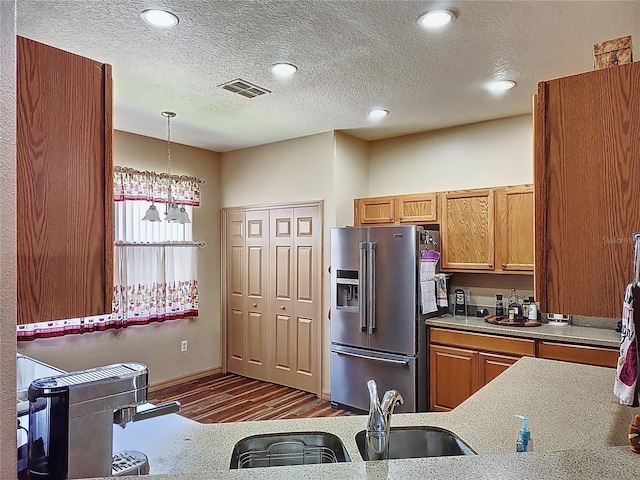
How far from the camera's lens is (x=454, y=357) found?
362 centimetres

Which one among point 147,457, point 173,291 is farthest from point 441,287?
point 147,457

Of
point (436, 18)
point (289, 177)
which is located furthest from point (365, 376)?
point (436, 18)

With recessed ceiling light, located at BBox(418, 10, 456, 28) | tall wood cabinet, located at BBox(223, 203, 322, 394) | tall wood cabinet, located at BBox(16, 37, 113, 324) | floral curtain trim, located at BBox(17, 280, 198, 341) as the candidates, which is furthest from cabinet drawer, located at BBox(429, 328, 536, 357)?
tall wood cabinet, located at BBox(16, 37, 113, 324)

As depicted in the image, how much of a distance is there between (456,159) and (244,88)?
2142mm

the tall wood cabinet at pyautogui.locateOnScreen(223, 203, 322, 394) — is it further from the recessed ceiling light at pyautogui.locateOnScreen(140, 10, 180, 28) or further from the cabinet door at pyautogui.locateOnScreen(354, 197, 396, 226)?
the recessed ceiling light at pyautogui.locateOnScreen(140, 10, 180, 28)

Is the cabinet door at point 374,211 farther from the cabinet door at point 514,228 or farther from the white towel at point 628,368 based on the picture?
the white towel at point 628,368

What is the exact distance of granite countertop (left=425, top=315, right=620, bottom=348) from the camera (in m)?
3.06

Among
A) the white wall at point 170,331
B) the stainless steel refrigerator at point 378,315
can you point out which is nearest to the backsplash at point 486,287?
the stainless steel refrigerator at point 378,315

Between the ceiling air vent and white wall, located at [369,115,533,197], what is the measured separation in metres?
1.81

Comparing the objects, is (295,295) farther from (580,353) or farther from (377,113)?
(580,353)

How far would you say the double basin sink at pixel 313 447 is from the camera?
4.94 ft

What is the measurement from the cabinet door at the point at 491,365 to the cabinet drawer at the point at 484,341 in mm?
45

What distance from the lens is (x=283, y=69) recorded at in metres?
2.81

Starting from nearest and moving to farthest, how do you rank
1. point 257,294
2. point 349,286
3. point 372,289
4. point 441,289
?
point 372,289 → point 441,289 → point 349,286 → point 257,294
